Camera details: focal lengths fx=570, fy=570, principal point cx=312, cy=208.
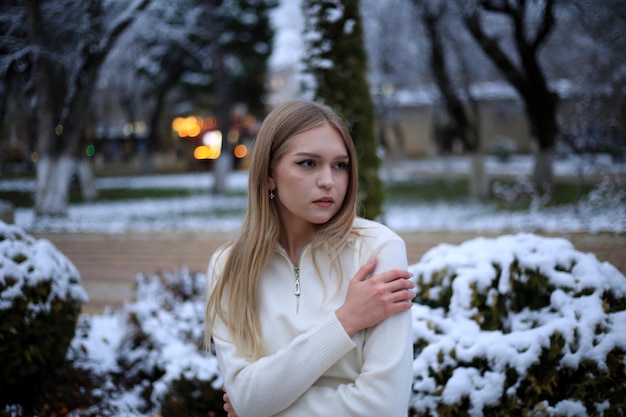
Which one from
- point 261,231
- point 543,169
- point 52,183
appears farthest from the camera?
point 52,183

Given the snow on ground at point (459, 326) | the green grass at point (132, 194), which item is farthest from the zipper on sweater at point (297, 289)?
the green grass at point (132, 194)

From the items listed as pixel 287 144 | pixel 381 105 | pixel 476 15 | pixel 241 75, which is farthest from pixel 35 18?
pixel 241 75

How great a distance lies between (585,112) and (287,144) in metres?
11.6

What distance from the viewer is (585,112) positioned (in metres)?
11.7

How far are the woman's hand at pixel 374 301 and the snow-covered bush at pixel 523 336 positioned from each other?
89 centimetres

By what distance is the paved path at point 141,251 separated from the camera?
20.3ft

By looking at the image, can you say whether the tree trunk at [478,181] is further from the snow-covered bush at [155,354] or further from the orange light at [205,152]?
the orange light at [205,152]

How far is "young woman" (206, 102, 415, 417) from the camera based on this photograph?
161cm

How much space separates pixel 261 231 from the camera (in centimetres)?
185

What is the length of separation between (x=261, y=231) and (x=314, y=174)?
10.4 inches

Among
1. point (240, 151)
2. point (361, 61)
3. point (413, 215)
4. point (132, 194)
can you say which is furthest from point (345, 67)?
point (240, 151)

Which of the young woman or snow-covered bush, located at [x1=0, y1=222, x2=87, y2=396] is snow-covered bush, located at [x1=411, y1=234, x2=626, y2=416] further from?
snow-covered bush, located at [x1=0, y1=222, x2=87, y2=396]

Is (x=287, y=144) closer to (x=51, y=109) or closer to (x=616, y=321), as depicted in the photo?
(x=616, y=321)

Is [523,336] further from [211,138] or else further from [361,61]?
[211,138]
